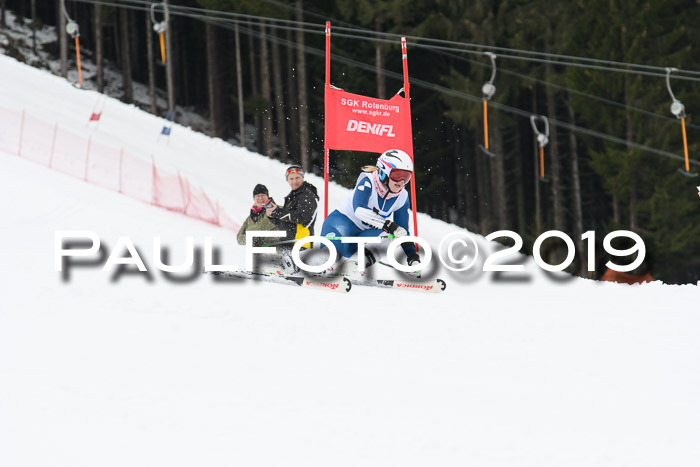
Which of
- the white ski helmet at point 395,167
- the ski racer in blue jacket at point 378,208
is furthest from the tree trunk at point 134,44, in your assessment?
the white ski helmet at point 395,167

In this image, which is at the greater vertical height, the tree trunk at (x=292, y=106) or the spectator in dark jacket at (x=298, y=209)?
the tree trunk at (x=292, y=106)

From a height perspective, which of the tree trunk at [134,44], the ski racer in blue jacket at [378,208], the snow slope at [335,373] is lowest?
the snow slope at [335,373]

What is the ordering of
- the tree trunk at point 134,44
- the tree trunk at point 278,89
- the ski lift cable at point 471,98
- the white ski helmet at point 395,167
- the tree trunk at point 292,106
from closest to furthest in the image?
the white ski helmet at point 395,167 < the ski lift cable at point 471,98 < the tree trunk at point 278,89 < the tree trunk at point 292,106 < the tree trunk at point 134,44

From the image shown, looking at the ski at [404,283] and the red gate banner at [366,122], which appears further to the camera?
the red gate banner at [366,122]

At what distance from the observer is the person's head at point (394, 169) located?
351 inches

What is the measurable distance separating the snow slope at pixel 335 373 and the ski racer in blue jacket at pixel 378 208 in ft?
2.21

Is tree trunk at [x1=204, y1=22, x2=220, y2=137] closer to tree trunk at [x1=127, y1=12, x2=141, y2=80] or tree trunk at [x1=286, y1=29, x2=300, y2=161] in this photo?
tree trunk at [x1=286, y1=29, x2=300, y2=161]

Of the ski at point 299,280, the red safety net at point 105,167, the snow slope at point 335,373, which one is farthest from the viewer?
the red safety net at point 105,167

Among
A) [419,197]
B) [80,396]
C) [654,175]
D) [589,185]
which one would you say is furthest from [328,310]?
[589,185]

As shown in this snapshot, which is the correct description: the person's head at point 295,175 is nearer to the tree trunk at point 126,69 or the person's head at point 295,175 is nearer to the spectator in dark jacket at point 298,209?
the spectator in dark jacket at point 298,209

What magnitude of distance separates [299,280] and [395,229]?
1262 mm

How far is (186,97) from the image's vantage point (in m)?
42.6

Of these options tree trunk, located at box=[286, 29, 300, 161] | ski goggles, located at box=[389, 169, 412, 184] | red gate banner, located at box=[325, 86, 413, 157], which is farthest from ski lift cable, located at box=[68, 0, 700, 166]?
ski goggles, located at box=[389, 169, 412, 184]

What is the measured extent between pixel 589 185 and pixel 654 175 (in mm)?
11436
